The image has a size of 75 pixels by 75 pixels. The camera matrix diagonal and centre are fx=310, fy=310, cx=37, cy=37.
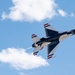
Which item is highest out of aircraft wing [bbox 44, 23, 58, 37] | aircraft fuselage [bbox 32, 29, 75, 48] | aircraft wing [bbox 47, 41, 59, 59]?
aircraft wing [bbox 44, 23, 58, 37]

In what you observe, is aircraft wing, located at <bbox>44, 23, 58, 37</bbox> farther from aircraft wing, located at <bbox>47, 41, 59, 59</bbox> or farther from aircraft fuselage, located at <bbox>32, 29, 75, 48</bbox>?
aircraft wing, located at <bbox>47, 41, 59, 59</bbox>

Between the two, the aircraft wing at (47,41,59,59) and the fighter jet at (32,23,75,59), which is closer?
the fighter jet at (32,23,75,59)

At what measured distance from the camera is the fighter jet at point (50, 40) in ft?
474

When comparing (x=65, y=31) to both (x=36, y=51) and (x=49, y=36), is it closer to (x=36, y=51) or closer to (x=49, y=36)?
(x=49, y=36)

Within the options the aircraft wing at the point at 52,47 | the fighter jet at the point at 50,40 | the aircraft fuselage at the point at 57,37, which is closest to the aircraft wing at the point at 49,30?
the fighter jet at the point at 50,40

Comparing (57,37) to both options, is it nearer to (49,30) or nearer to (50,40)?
(50,40)

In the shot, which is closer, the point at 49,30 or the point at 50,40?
the point at 50,40

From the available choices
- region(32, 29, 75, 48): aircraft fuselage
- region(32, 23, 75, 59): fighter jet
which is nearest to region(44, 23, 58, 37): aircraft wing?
region(32, 23, 75, 59): fighter jet

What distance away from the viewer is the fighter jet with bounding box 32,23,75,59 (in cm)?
14450

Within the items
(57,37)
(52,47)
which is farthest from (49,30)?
(52,47)

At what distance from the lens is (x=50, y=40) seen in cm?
14712

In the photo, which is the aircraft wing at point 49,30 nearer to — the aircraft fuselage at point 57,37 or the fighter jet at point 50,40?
the fighter jet at point 50,40

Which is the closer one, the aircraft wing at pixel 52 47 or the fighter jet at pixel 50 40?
the fighter jet at pixel 50 40

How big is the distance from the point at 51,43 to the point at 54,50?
3.98 metres
